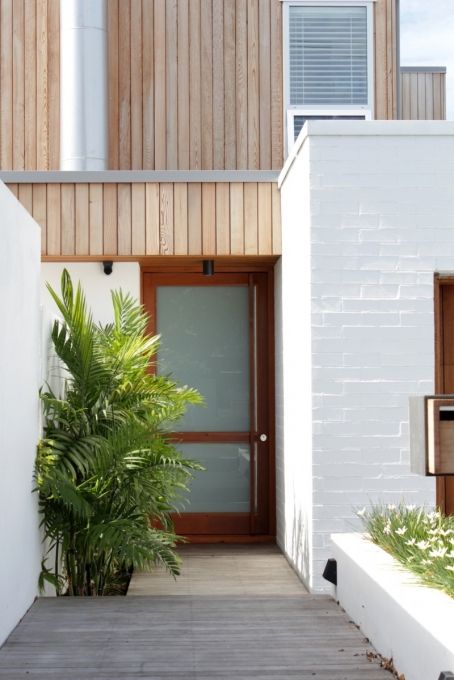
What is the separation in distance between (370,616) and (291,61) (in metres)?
6.69

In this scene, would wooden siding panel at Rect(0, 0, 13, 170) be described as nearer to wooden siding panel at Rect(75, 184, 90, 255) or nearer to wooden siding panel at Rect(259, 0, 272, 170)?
wooden siding panel at Rect(75, 184, 90, 255)

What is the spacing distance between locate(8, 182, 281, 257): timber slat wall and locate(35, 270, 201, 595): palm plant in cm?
106

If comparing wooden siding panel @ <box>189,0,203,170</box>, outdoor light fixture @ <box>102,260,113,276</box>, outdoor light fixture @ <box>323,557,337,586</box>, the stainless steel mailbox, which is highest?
wooden siding panel @ <box>189,0,203,170</box>

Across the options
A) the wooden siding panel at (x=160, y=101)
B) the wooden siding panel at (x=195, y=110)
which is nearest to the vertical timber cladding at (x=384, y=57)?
the wooden siding panel at (x=195, y=110)

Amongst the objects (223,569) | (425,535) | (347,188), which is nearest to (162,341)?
(223,569)

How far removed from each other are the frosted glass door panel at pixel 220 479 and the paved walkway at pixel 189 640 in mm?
2181

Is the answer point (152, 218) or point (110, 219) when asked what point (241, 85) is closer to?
point (152, 218)

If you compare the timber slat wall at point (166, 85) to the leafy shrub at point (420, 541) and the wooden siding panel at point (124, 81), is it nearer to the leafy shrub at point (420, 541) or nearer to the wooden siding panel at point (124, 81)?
the wooden siding panel at point (124, 81)

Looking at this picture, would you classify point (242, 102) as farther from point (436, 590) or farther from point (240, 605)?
point (436, 590)

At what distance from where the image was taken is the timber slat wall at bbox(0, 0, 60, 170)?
10203 mm

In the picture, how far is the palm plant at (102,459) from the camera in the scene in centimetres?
653

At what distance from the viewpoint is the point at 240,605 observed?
19.6 feet

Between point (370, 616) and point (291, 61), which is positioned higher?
point (291, 61)

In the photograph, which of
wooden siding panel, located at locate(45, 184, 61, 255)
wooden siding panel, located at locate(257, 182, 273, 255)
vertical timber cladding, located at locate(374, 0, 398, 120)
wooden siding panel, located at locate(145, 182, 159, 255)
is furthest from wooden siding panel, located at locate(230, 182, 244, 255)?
vertical timber cladding, located at locate(374, 0, 398, 120)
